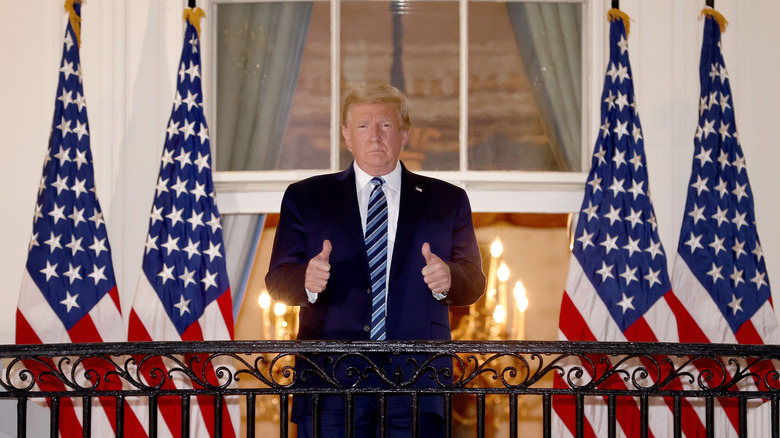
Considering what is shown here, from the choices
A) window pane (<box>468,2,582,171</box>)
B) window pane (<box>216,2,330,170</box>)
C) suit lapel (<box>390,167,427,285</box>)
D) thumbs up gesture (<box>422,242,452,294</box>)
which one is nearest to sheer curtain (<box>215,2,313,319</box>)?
window pane (<box>216,2,330,170</box>)

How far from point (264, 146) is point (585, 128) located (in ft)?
5.51

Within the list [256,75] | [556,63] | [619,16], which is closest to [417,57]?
[556,63]

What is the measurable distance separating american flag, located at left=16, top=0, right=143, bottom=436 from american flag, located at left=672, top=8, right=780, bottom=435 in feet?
8.67

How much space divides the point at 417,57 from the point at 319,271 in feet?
7.68

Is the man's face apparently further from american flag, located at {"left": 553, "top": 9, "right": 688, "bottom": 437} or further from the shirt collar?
american flag, located at {"left": 553, "top": 9, "right": 688, "bottom": 437}

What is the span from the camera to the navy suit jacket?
116 inches

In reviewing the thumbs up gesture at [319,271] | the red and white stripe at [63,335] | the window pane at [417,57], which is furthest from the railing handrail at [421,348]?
the window pane at [417,57]

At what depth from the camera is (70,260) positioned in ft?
13.5

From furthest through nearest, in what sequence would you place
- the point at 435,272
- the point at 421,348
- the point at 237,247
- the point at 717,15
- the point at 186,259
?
the point at 237,247 → the point at 717,15 → the point at 186,259 → the point at 435,272 → the point at 421,348

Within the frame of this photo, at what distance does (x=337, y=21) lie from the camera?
185 inches

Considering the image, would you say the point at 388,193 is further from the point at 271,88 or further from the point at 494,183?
the point at 271,88

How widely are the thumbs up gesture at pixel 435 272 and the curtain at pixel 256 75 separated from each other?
2131 millimetres

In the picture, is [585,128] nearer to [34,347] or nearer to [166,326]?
[166,326]

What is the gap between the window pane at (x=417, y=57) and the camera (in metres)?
4.76
